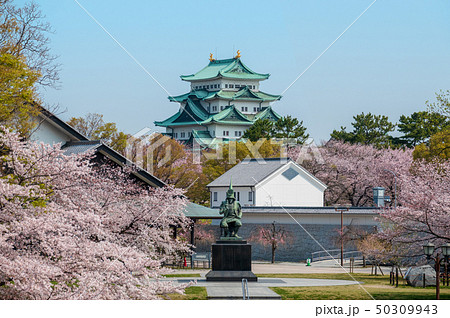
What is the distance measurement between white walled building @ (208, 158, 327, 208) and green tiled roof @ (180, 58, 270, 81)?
1648 inches

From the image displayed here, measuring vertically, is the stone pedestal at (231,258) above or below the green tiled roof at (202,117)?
below

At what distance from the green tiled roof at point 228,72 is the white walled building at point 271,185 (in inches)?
1648

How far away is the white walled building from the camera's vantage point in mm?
51938

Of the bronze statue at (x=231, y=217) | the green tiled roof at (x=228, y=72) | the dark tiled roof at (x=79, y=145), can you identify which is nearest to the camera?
the bronze statue at (x=231, y=217)

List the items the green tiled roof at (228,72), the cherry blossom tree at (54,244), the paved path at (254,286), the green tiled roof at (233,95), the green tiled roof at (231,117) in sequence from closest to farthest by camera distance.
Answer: the cherry blossom tree at (54,244) < the paved path at (254,286) < the green tiled roof at (231,117) < the green tiled roof at (233,95) < the green tiled roof at (228,72)

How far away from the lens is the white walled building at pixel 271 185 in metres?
51.9

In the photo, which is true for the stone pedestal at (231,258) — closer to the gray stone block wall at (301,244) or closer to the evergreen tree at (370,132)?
the gray stone block wall at (301,244)

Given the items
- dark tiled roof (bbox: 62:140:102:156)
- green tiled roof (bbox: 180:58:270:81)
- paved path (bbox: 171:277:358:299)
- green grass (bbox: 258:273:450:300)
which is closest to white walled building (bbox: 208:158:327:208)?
dark tiled roof (bbox: 62:140:102:156)

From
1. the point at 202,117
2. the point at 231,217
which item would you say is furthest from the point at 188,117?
the point at 231,217

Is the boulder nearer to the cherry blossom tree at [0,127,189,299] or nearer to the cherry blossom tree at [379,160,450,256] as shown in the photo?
the cherry blossom tree at [379,160,450,256]

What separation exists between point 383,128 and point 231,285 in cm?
4506

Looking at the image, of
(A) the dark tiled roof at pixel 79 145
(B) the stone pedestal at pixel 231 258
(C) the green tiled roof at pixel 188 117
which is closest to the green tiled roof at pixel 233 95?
(C) the green tiled roof at pixel 188 117

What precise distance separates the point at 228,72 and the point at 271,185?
151 feet
